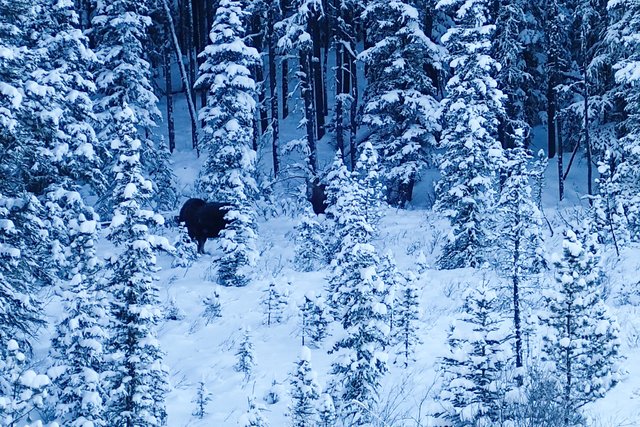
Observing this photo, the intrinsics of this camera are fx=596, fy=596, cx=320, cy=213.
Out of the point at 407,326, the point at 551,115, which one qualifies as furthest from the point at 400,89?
the point at 407,326

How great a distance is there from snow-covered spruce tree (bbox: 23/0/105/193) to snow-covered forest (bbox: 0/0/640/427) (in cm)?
9

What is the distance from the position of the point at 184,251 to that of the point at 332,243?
4.89 meters

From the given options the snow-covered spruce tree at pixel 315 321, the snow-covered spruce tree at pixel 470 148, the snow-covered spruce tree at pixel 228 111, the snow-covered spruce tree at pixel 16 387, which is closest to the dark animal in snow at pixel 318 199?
the snow-covered spruce tree at pixel 228 111

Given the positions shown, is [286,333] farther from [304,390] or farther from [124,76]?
[124,76]

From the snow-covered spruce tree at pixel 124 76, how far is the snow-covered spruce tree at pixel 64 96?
4355 mm

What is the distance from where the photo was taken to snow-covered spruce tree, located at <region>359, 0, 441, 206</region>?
23.8 meters

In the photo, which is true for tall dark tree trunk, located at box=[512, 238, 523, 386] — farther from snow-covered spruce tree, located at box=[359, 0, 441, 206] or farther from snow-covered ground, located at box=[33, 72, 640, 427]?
snow-covered spruce tree, located at box=[359, 0, 441, 206]

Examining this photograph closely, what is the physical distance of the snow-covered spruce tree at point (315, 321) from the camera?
1255 cm

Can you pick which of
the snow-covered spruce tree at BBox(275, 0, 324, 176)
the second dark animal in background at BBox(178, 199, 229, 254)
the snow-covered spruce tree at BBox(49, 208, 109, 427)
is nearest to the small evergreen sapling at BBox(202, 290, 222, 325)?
the snow-covered spruce tree at BBox(49, 208, 109, 427)

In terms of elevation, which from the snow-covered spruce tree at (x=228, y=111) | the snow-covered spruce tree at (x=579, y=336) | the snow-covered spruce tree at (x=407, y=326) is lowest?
the snow-covered spruce tree at (x=407, y=326)

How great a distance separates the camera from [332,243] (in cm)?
1838

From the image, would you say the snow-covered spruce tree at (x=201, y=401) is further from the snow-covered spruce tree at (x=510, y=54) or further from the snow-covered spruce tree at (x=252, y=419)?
the snow-covered spruce tree at (x=510, y=54)

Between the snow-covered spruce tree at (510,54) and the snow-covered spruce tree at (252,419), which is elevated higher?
the snow-covered spruce tree at (510,54)

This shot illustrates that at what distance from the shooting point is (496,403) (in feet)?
24.9
